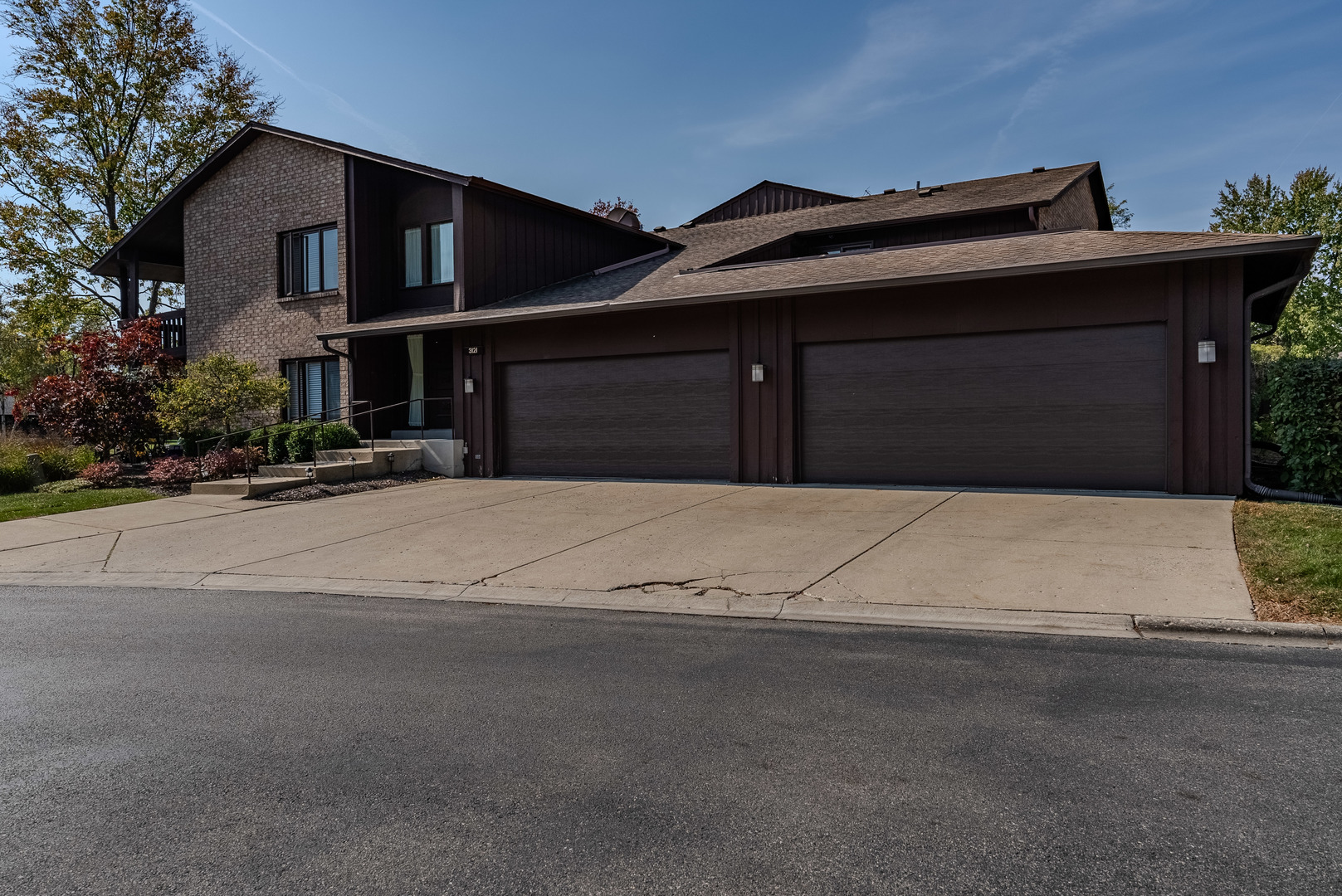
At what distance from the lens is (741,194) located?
25594 mm

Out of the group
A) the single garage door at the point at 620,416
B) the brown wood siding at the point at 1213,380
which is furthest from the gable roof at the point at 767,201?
the brown wood siding at the point at 1213,380

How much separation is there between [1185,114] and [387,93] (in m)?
19.1

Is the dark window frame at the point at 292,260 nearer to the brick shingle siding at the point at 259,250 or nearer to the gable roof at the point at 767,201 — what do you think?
the brick shingle siding at the point at 259,250

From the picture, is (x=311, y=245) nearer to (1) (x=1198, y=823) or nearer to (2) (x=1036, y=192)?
(2) (x=1036, y=192)

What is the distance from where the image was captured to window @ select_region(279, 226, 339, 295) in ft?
63.9

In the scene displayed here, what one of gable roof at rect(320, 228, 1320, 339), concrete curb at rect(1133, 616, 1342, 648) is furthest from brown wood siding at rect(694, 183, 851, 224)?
concrete curb at rect(1133, 616, 1342, 648)

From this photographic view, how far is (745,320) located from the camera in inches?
554

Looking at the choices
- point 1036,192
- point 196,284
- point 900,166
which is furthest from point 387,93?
point 900,166

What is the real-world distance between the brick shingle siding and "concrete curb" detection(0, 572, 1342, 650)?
11.5 meters

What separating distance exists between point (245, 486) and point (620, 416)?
6.78 metres

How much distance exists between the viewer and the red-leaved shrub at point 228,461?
15344mm

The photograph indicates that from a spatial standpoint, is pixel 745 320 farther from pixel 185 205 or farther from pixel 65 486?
pixel 185 205

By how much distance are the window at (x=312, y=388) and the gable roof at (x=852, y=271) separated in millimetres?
1788

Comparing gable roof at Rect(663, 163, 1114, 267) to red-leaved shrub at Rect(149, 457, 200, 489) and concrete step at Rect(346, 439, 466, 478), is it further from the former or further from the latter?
red-leaved shrub at Rect(149, 457, 200, 489)
